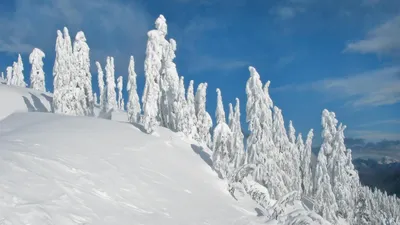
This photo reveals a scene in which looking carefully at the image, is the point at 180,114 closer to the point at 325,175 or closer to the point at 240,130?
the point at 240,130

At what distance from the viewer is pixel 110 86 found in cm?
6856

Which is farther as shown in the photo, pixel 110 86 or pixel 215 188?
pixel 110 86

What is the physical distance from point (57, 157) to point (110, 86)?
53755mm

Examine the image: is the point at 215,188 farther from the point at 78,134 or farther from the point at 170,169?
the point at 78,134

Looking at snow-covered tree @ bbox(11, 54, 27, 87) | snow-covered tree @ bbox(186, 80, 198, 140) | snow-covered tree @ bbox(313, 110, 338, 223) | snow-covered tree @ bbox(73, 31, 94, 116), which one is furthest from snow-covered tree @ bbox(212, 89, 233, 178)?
snow-covered tree @ bbox(11, 54, 27, 87)

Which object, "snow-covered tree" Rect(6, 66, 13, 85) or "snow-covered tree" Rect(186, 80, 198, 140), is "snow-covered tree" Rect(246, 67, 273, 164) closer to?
"snow-covered tree" Rect(186, 80, 198, 140)

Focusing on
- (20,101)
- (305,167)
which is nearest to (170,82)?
(20,101)

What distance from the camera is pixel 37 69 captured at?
62094 mm

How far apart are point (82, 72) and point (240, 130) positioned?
20.7m

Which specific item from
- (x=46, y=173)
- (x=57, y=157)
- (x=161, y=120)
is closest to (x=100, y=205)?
(x=46, y=173)

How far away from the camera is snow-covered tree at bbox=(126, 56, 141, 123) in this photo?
2005 inches

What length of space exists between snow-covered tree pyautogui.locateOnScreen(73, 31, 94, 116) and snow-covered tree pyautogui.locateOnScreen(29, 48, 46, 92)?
913 inches

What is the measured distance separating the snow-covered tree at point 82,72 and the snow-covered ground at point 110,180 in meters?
13.1

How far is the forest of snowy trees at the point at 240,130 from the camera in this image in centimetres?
2400
